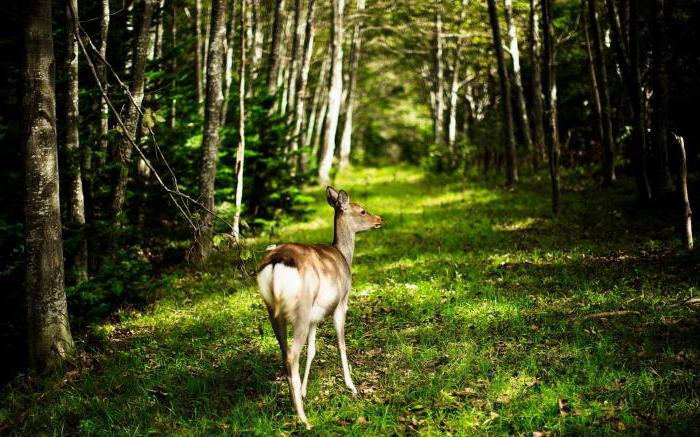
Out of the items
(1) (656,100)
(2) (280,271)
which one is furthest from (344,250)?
(1) (656,100)

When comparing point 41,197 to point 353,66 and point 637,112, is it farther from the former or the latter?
point 353,66

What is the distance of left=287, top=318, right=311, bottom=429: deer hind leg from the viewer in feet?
15.9

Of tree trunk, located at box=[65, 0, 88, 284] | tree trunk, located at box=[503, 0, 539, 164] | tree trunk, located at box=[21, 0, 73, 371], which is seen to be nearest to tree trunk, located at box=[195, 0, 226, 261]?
tree trunk, located at box=[65, 0, 88, 284]

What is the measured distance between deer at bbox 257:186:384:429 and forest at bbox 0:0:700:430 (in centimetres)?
2

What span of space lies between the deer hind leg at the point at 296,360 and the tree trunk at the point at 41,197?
3091 millimetres

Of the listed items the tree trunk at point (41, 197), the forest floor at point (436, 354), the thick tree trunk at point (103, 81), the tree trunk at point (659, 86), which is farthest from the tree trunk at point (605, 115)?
the tree trunk at point (41, 197)

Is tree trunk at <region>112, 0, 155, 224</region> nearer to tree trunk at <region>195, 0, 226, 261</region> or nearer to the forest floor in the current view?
the forest floor

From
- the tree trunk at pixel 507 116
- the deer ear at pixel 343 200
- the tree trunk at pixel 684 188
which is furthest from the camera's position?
the tree trunk at pixel 507 116

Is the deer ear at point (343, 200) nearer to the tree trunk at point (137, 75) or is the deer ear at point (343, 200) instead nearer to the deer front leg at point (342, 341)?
the deer front leg at point (342, 341)

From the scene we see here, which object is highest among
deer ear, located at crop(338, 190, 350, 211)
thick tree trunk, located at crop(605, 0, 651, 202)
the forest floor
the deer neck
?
thick tree trunk, located at crop(605, 0, 651, 202)

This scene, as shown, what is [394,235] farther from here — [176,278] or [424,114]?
[424,114]

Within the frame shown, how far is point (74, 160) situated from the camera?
7.57m

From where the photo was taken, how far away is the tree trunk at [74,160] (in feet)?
24.8

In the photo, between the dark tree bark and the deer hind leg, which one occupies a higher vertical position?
the dark tree bark
